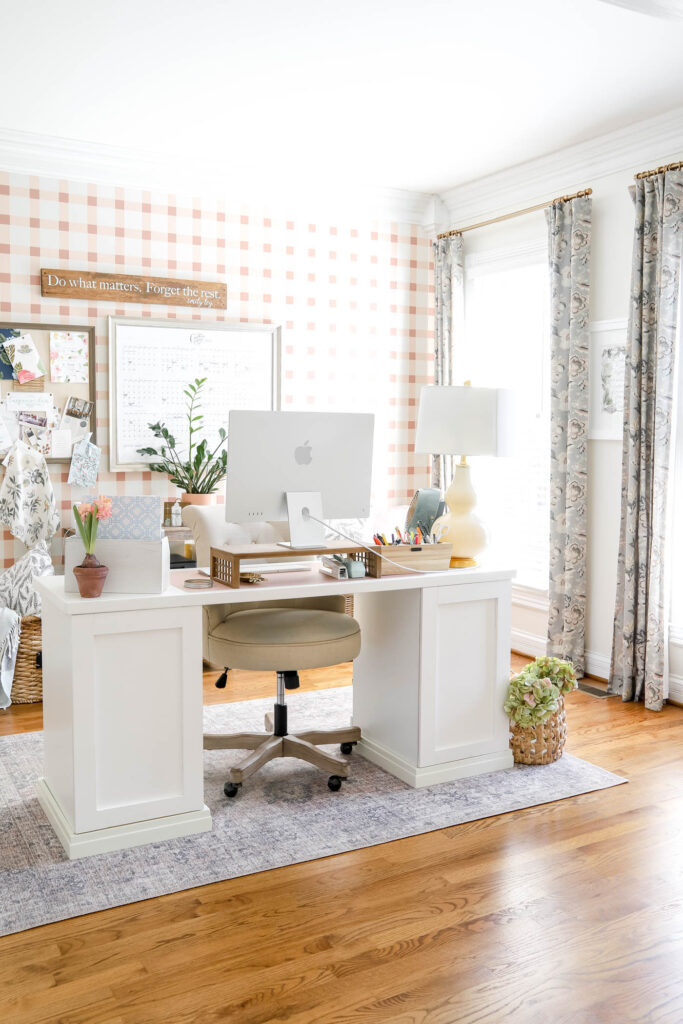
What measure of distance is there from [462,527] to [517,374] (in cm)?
214

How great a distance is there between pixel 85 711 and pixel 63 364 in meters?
2.55

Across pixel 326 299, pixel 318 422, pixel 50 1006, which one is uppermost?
pixel 326 299

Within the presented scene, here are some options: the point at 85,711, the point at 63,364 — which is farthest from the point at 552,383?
the point at 85,711

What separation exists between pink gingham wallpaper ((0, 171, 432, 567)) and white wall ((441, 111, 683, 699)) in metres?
1.00

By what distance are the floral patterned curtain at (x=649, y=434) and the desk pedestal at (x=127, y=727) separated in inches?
89.9

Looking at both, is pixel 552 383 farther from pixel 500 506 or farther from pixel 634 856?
pixel 634 856

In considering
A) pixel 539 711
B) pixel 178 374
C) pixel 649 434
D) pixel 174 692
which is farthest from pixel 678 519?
pixel 178 374

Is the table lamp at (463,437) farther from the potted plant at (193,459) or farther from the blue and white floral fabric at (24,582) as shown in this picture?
the blue and white floral fabric at (24,582)

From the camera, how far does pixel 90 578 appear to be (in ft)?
8.27

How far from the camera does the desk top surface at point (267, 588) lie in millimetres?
2523

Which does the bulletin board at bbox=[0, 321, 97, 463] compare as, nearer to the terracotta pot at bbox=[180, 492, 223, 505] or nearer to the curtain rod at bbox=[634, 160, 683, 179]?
the terracotta pot at bbox=[180, 492, 223, 505]

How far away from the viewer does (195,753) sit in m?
2.66

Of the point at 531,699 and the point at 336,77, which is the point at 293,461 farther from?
the point at 336,77

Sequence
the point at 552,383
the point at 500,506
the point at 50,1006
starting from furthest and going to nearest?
the point at 500,506
the point at 552,383
the point at 50,1006
